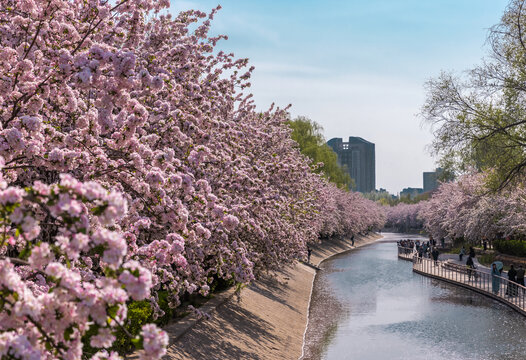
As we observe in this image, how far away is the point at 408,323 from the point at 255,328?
10.6 m

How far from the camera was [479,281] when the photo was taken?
3653 centimetres

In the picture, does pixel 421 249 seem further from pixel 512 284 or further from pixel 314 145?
pixel 512 284

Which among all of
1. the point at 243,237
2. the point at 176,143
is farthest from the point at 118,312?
the point at 243,237

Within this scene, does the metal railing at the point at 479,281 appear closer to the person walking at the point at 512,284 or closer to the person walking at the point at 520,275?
the person walking at the point at 512,284

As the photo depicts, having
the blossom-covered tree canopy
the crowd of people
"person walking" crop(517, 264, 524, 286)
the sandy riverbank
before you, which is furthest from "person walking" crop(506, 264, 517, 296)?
the blossom-covered tree canopy

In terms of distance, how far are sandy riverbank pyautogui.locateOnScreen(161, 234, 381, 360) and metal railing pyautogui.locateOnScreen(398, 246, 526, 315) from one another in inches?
450

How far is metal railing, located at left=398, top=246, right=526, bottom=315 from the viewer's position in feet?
95.0

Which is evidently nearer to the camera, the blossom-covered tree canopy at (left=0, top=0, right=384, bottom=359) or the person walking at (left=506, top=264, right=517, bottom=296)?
the blossom-covered tree canopy at (left=0, top=0, right=384, bottom=359)

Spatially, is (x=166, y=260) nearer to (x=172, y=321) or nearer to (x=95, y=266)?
(x=95, y=266)

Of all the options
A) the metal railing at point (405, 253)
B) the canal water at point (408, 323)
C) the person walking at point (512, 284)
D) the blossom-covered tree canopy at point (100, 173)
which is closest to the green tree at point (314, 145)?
the metal railing at point (405, 253)

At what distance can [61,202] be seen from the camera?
12.6ft

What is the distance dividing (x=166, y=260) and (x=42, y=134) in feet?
9.05

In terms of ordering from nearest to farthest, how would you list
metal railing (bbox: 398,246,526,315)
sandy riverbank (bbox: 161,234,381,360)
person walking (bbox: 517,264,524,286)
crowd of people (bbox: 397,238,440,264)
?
sandy riverbank (bbox: 161,234,381,360)
metal railing (bbox: 398,246,526,315)
person walking (bbox: 517,264,524,286)
crowd of people (bbox: 397,238,440,264)

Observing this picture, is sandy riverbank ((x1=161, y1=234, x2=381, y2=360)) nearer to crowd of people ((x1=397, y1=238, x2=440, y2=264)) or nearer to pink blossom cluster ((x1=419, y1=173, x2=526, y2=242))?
pink blossom cluster ((x1=419, y1=173, x2=526, y2=242))
